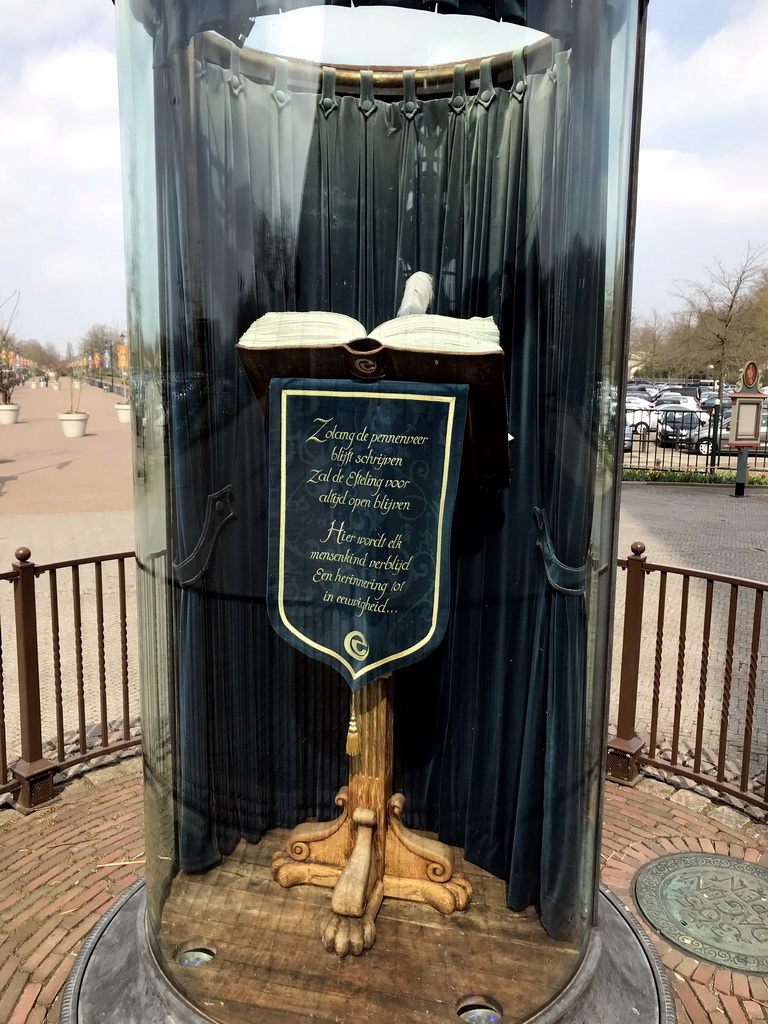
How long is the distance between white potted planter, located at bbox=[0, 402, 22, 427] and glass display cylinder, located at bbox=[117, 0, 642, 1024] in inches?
1043

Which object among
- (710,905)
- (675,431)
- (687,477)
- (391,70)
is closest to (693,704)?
(710,905)

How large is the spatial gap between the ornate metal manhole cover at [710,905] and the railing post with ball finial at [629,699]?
0.67 m

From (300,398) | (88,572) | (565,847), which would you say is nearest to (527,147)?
(300,398)

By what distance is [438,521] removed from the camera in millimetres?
2309

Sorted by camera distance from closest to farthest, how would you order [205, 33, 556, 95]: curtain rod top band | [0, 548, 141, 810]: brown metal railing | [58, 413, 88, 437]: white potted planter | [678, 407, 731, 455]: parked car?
1. [205, 33, 556, 95]: curtain rod top band
2. [0, 548, 141, 810]: brown metal railing
3. [678, 407, 731, 455]: parked car
4. [58, 413, 88, 437]: white potted planter

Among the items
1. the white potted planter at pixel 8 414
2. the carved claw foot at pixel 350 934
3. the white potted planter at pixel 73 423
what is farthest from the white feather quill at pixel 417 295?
the white potted planter at pixel 8 414

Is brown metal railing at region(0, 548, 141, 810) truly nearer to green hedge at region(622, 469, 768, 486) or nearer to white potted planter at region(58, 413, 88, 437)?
green hedge at region(622, 469, 768, 486)

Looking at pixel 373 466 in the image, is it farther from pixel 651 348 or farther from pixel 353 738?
pixel 651 348

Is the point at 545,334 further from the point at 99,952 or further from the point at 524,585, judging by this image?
the point at 99,952

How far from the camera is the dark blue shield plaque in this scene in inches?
89.4

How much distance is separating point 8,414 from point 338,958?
90.4 feet

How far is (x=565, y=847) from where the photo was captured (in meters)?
2.59

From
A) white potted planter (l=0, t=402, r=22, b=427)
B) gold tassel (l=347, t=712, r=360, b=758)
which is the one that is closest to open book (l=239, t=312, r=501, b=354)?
gold tassel (l=347, t=712, r=360, b=758)

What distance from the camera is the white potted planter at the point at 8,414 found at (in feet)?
85.0
